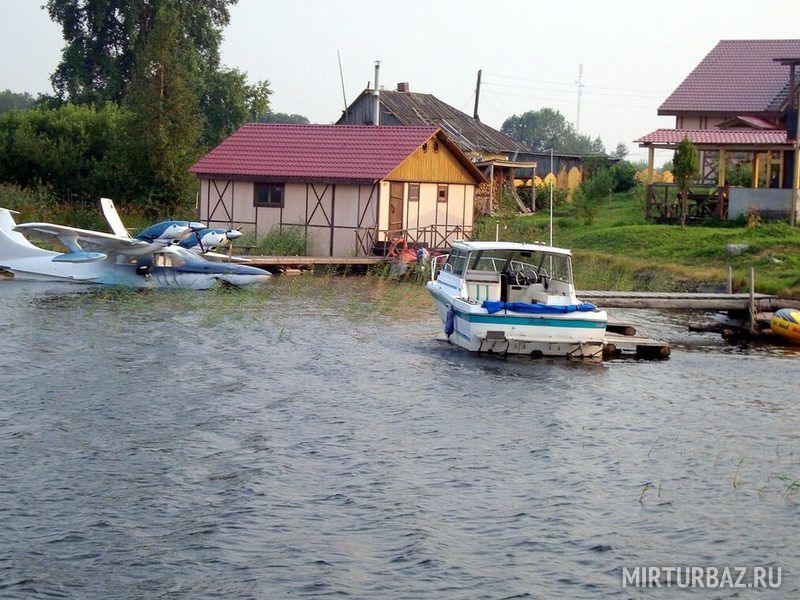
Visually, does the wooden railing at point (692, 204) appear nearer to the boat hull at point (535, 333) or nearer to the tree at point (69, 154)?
the boat hull at point (535, 333)

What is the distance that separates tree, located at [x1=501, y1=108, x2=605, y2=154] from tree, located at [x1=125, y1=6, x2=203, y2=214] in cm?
9852

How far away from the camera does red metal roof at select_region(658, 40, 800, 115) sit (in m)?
49.1

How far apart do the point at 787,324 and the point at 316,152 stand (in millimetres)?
20628

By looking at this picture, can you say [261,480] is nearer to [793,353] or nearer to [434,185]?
[793,353]

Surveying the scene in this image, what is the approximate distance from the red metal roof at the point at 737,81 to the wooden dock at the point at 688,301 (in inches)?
916

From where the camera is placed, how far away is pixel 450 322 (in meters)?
22.6

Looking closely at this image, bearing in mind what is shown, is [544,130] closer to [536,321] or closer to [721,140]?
[721,140]

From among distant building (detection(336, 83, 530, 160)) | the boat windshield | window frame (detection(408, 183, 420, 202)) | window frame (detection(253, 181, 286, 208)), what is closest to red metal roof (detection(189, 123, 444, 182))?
window frame (detection(253, 181, 286, 208))

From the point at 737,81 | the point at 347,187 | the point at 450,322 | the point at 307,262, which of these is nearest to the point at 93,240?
the point at 307,262

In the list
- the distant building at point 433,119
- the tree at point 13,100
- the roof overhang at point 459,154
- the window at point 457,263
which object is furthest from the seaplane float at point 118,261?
the tree at point 13,100

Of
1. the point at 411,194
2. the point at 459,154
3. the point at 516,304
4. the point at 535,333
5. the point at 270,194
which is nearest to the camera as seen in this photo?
the point at 516,304

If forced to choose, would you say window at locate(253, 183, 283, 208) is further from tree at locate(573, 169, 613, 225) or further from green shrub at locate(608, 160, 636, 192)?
green shrub at locate(608, 160, 636, 192)

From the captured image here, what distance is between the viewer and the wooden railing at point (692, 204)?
3850cm

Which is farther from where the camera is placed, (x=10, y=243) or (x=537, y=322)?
(x=10, y=243)
